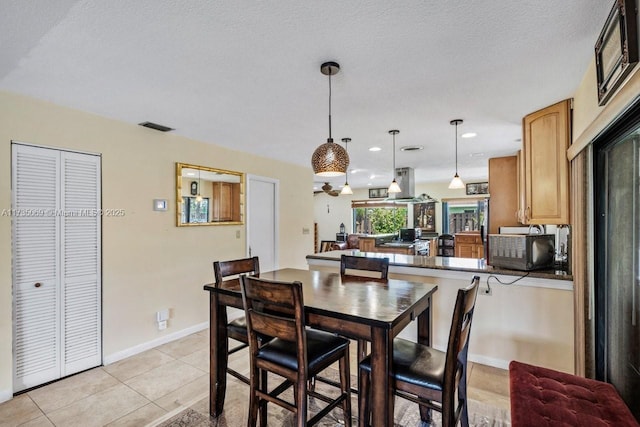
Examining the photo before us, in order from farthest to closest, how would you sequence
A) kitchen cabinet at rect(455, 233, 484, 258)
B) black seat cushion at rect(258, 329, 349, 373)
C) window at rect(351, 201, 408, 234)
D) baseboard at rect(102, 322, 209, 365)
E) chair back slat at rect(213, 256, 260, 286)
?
window at rect(351, 201, 408, 234)
kitchen cabinet at rect(455, 233, 484, 258)
baseboard at rect(102, 322, 209, 365)
chair back slat at rect(213, 256, 260, 286)
black seat cushion at rect(258, 329, 349, 373)

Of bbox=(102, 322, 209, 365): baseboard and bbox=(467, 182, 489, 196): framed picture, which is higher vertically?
bbox=(467, 182, 489, 196): framed picture

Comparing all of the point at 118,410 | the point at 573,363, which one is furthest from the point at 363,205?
the point at 118,410

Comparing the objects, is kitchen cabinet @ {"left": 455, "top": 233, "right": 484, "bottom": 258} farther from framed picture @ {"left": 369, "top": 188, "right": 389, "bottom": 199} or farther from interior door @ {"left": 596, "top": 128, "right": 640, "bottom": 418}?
interior door @ {"left": 596, "top": 128, "right": 640, "bottom": 418}

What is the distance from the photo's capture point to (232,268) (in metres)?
2.41

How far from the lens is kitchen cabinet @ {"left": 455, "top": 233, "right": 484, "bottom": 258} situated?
6.61 m

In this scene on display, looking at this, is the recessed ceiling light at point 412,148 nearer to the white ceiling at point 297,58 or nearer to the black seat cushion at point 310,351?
the white ceiling at point 297,58

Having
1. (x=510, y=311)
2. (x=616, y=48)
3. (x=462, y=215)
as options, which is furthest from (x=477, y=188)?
(x=616, y=48)

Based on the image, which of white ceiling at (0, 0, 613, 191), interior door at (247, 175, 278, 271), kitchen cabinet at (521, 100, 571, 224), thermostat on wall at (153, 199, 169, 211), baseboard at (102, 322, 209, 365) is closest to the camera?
white ceiling at (0, 0, 613, 191)

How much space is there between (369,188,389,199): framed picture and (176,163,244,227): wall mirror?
5730 millimetres

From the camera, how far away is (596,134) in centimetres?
181

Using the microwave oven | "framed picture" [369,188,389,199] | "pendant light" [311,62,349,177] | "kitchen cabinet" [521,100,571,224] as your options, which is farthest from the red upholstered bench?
"framed picture" [369,188,389,199]

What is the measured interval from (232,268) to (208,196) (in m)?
1.79

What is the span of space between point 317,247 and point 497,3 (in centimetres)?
917

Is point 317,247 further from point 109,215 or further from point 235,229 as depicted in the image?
point 109,215
